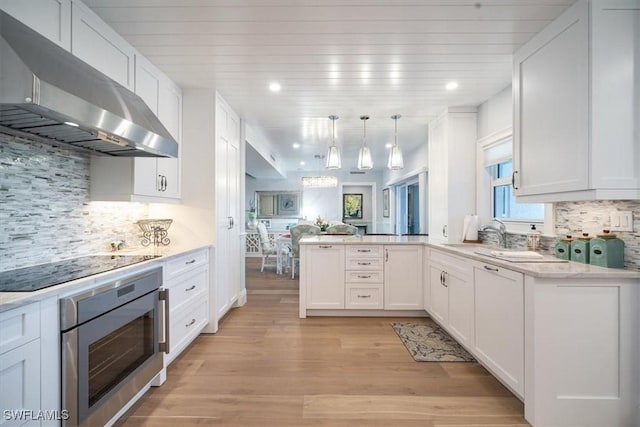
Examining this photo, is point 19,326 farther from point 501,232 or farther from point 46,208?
point 501,232

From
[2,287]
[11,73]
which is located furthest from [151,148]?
[2,287]

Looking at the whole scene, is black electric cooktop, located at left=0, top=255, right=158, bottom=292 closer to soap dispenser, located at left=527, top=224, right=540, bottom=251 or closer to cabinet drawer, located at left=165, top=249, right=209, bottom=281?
cabinet drawer, located at left=165, top=249, right=209, bottom=281

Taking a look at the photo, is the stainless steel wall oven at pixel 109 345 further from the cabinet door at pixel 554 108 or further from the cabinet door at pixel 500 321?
the cabinet door at pixel 554 108

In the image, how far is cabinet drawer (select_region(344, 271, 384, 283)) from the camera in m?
3.46

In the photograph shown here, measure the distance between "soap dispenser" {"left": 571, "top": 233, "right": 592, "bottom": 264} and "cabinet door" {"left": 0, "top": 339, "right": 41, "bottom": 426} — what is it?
2.85m

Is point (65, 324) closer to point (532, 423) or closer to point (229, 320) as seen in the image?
point (229, 320)

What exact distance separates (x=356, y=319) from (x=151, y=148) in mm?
2654

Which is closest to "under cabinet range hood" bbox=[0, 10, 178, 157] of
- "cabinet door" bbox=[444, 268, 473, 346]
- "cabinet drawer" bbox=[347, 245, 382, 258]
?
"cabinet drawer" bbox=[347, 245, 382, 258]

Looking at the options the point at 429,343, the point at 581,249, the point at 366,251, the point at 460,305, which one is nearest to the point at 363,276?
the point at 366,251

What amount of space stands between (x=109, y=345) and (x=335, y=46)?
7.65 ft

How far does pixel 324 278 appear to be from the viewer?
347cm

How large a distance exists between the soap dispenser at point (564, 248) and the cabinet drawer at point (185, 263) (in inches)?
108

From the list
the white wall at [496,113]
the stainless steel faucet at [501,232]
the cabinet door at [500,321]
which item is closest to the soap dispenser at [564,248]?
the cabinet door at [500,321]

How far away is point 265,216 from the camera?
8.88 metres
